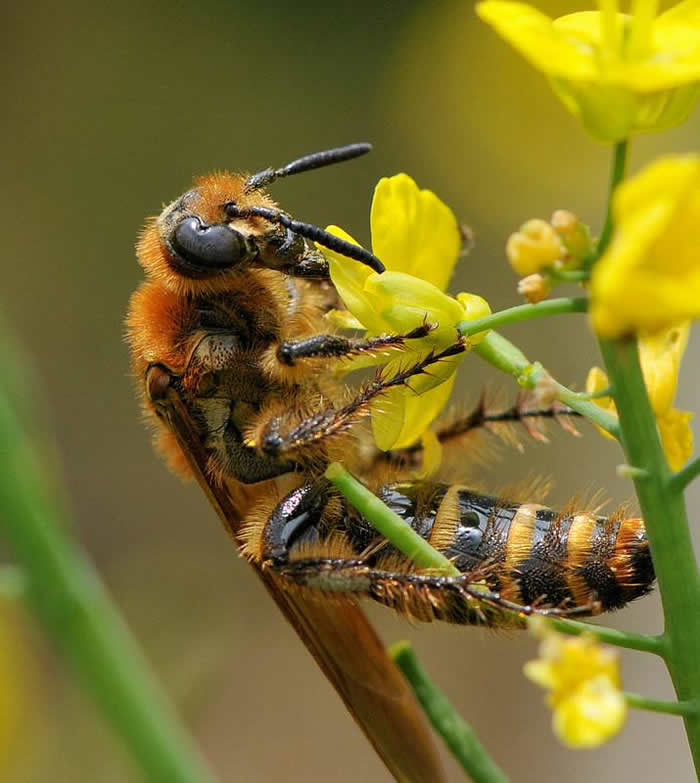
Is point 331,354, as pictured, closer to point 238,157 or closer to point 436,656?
point 436,656

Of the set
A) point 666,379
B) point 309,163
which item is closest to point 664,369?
point 666,379

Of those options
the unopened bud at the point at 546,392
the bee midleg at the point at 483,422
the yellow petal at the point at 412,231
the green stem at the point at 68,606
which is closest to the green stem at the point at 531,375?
the unopened bud at the point at 546,392

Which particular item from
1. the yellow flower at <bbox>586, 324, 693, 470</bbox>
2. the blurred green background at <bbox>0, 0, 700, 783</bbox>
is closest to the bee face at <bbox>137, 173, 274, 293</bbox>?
the yellow flower at <bbox>586, 324, 693, 470</bbox>

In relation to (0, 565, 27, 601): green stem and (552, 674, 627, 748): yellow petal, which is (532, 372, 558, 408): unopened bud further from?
(0, 565, 27, 601): green stem

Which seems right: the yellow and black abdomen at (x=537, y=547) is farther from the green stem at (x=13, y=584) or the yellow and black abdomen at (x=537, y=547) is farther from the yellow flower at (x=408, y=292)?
the green stem at (x=13, y=584)

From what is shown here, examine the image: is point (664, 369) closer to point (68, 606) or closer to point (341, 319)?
point (341, 319)

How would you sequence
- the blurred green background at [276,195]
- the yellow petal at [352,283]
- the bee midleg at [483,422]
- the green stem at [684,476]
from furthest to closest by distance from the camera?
the blurred green background at [276,195] < the bee midleg at [483,422] < the yellow petal at [352,283] < the green stem at [684,476]
